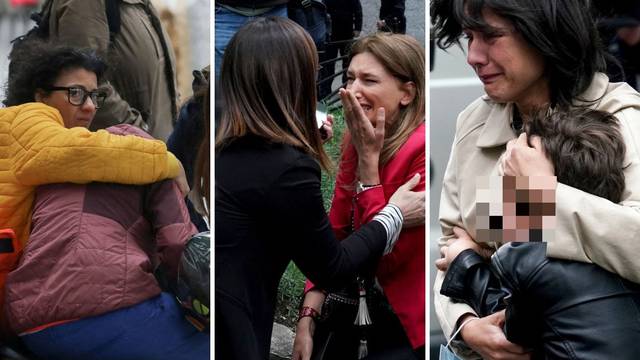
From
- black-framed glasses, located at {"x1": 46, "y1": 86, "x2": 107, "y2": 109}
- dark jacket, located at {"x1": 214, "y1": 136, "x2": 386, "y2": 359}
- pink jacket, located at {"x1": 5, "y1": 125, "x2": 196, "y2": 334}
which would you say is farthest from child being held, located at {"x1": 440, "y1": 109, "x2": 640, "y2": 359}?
black-framed glasses, located at {"x1": 46, "y1": 86, "x2": 107, "y2": 109}

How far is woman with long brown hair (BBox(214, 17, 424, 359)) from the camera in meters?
2.85

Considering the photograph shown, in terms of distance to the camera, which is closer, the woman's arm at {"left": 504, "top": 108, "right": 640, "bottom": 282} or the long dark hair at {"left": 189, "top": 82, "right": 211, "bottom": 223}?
the woman's arm at {"left": 504, "top": 108, "right": 640, "bottom": 282}

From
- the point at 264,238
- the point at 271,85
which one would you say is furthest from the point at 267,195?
the point at 271,85

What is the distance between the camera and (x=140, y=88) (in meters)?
3.21

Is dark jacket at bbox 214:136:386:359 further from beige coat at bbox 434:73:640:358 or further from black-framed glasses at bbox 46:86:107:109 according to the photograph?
black-framed glasses at bbox 46:86:107:109

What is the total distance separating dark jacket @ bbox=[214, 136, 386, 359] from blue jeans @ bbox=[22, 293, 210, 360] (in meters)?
0.25

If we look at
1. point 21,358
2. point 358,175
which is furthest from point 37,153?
point 358,175

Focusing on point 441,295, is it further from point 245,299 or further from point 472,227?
point 245,299

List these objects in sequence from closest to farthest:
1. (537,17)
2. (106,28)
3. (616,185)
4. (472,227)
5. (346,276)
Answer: (616,185), (537,17), (472,227), (346,276), (106,28)

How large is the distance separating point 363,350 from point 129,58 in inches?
46.3

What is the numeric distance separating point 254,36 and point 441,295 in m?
0.94

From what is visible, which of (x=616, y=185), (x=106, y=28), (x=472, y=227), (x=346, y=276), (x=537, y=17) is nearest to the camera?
(x=616, y=185)

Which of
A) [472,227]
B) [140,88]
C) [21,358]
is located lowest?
[21,358]

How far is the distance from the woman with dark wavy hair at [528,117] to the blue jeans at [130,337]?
0.91 m
